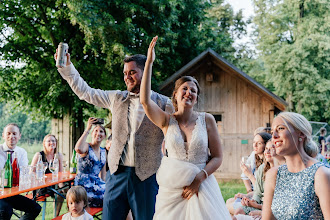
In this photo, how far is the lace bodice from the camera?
2607 millimetres

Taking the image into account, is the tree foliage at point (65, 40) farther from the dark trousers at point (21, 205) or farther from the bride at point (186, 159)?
the bride at point (186, 159)

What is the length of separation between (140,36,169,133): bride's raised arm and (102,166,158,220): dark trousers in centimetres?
47

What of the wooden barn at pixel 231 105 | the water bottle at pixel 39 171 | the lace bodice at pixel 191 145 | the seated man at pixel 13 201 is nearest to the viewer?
the lace bodice at pixel 191 145

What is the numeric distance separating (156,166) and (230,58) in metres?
15.3

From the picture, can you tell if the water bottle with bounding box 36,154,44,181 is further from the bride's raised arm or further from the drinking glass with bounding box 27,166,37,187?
the bride's raised arm

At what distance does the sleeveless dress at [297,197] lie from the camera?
83.2 inches

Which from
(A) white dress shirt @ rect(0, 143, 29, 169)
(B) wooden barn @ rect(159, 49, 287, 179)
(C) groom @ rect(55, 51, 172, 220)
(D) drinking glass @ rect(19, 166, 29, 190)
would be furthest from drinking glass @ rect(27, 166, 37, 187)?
(B) wooden barn @ rect(159, 49, 287, 179)

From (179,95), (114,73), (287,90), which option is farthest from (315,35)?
(179,95)

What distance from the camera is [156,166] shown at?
2.91 metres

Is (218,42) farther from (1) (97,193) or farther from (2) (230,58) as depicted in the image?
(1) (97,193)

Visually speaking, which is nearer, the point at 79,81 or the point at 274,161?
the point at 79,81

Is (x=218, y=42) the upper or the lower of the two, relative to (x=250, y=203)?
upper

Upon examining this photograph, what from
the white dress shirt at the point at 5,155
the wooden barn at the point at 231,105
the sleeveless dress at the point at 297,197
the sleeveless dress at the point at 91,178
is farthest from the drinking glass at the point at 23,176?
the wooden barn at the point at 231,105

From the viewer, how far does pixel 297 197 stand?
2.16 metres
